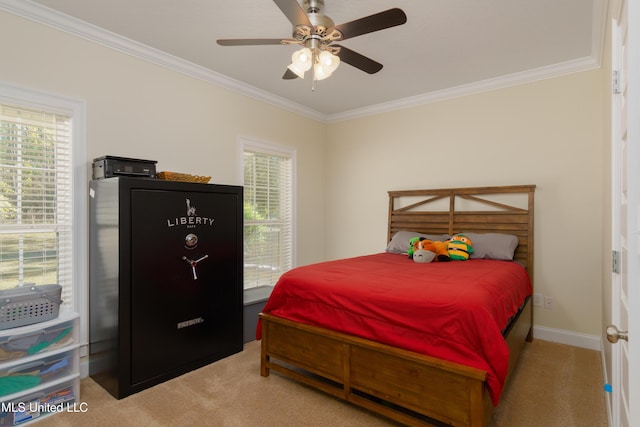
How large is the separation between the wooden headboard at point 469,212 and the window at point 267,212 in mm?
1291

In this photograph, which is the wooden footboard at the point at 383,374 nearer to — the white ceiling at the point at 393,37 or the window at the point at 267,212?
the window at the point at 267,212

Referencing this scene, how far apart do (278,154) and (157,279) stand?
89.0 inches

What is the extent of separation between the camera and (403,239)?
3863 millimetres

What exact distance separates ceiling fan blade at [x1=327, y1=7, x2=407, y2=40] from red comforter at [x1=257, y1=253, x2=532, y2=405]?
1.49 meters

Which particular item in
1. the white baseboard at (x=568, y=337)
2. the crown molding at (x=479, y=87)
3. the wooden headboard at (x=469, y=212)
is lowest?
the white baseboard at (x=568, y=337)

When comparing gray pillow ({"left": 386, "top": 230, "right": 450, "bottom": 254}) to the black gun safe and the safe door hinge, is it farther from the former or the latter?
the safe door hinge

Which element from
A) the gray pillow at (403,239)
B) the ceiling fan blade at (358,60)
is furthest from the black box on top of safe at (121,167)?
the gray pillow at (403,239)

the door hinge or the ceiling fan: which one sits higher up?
the ceiling fan

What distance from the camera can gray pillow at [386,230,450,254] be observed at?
12.4 ft

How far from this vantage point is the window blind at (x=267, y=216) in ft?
13.3

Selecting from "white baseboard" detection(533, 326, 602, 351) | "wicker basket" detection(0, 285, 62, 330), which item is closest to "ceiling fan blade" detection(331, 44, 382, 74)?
"wicker basket" detection(0, 285, 62, 330)

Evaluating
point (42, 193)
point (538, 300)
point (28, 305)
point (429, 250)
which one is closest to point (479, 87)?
point (429, 250)

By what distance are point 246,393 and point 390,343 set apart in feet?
3.63

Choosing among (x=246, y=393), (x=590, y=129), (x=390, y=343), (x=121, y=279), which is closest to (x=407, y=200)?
A: (x=590, y=129)
